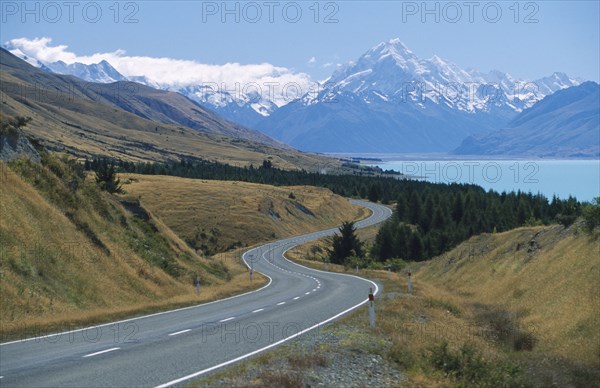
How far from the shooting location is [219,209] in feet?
299

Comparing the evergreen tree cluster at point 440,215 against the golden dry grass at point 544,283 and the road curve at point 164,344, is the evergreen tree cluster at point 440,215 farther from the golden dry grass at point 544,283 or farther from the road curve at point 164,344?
the road curve at point 164,344

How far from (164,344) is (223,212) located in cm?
7706

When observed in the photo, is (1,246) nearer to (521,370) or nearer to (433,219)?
(521,370)

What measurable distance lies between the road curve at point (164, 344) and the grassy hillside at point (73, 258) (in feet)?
4.90

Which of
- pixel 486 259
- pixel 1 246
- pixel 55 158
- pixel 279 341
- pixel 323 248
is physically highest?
pixel 55 158

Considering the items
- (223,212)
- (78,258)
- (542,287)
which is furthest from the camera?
(223,212)

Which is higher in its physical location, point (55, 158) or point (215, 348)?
point (55, 158)

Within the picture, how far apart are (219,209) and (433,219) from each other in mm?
33381

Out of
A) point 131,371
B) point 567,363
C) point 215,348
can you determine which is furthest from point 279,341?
point 567,363

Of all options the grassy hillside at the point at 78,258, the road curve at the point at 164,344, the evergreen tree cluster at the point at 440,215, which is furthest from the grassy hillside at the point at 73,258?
the evergreen tree cluster at the point at 440,215

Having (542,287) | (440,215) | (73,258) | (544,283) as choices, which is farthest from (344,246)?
(73,258)

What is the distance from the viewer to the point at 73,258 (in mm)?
23844

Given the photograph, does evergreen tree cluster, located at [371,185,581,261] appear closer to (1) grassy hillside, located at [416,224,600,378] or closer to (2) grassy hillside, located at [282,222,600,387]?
(1) grassy hillside, located at [416,224,600,378]

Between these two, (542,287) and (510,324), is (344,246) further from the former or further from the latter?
(510,324)
